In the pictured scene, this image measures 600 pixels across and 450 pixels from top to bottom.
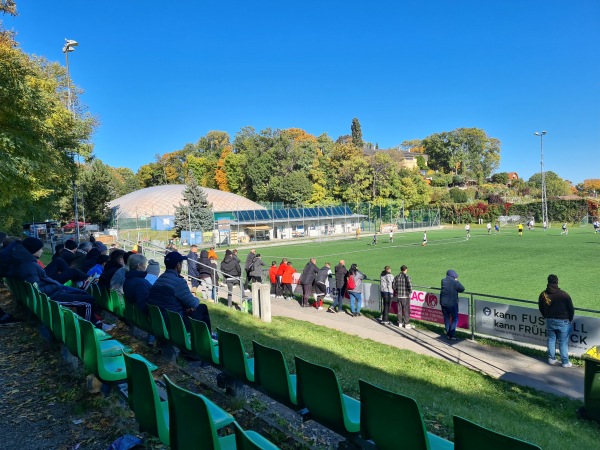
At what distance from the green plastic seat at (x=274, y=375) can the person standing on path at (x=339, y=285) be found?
10.7 m

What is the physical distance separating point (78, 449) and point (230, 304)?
11.5 metres

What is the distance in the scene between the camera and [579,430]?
612 cm

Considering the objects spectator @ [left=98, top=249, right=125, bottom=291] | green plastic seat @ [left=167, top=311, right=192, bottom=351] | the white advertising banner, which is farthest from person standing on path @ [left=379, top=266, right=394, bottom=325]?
green plastic seat @ [left=167, top=311, right=192, bottom=351]

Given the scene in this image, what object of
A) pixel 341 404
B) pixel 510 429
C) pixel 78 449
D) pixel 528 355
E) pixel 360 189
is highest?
pixel 360 189

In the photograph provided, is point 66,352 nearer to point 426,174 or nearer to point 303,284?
point 303,284

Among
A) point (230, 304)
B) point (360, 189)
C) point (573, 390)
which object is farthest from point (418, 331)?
point (360, 189)

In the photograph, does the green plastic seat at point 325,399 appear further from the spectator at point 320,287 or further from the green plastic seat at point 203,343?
the spectator at point 320,287

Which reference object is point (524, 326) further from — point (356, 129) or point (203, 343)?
point (356, 129)

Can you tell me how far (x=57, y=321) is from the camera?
5738 millimetres

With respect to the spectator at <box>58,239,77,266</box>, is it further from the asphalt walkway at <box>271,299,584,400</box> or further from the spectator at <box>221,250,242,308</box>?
the asphalt walkway at <box>271,299,584,400</box>

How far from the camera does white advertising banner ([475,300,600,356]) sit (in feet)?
31.9

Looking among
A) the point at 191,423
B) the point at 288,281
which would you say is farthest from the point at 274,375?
the point at 288,281

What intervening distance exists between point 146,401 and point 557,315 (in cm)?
864

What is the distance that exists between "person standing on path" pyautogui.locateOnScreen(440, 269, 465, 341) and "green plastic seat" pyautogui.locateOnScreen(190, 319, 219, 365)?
7.99 metres
